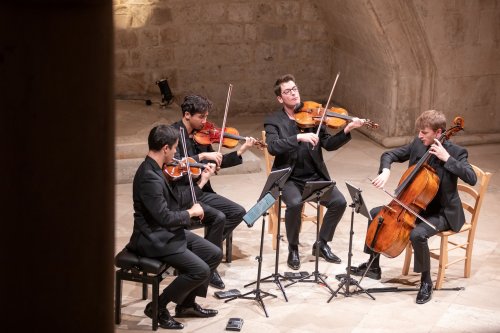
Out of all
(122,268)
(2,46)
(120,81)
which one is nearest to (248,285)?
(122,268)

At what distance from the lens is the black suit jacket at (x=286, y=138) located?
22.5 ft

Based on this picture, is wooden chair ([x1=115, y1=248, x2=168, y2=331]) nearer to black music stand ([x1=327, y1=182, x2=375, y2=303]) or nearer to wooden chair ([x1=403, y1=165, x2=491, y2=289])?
black music stand ([x1=327, y1=182, x2=375, y2=303])

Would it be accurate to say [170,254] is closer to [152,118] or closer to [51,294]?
[51,294]

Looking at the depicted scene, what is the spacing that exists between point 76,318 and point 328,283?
12.8 ft

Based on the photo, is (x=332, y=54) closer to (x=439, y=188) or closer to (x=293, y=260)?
(x=293, y=260)

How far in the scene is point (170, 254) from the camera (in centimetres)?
576

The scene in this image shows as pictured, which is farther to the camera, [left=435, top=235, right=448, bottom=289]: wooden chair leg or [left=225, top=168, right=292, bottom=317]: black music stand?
[left=435, top=235, right=448, bottom=289]: wooden chair leg

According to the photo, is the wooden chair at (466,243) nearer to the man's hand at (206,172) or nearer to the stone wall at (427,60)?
the man's hand at (206,172)

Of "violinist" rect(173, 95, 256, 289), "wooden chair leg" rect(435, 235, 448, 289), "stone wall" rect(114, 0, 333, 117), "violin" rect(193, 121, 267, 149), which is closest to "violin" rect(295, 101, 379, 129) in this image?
"violin" rect(193, 121, 267, 149)

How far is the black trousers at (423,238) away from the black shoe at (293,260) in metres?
0.95

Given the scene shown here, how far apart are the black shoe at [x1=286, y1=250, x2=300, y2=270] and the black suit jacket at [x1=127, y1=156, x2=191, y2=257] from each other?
126 centimetres

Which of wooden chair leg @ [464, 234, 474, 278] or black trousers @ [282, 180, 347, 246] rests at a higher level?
black trousers @ [282, 180, 347, 246]

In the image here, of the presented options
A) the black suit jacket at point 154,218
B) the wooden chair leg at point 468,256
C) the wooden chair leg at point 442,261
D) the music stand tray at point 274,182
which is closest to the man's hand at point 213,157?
the music stand tray at point 274,182

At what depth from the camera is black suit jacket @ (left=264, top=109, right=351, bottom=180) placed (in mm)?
6861
